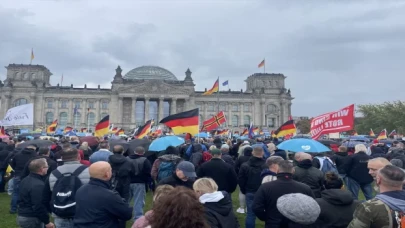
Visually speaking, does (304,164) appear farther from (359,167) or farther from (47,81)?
(47,81)

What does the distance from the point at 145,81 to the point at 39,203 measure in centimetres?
7553

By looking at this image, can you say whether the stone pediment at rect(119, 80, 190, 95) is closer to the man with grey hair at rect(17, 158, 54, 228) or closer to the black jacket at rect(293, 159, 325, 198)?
the black jacket at rect(293, 159, 325, 198)

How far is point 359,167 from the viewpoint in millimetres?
8852

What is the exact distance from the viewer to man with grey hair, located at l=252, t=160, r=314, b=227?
4793 millimetres

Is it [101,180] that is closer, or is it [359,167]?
[101,180]

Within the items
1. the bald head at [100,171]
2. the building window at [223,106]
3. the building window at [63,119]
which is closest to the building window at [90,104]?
the building window at [63,119]

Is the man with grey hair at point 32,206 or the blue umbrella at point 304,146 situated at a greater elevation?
the blue umbrella at point 304,146

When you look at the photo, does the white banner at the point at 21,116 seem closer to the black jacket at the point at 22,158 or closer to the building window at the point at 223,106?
the black jacket at the point at 22,158

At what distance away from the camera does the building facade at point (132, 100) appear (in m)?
76.2

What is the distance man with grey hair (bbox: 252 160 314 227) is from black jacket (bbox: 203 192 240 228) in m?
0.85

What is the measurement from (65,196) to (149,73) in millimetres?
85474

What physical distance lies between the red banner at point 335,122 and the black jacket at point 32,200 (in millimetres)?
8352

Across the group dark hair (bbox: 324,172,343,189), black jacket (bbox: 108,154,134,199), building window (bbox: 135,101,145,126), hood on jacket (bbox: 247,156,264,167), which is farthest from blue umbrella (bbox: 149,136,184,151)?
building window (bbox: 135,101,145,126)

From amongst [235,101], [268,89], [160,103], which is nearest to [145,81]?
[160,103]
